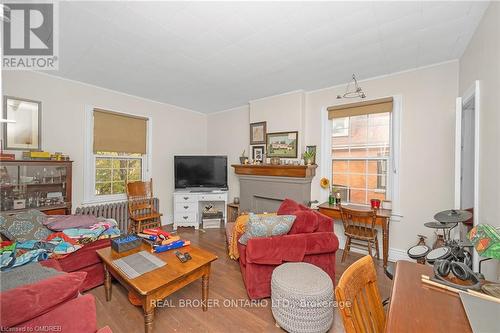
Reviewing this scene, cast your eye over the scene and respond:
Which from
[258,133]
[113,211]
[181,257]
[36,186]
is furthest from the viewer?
[258,133]

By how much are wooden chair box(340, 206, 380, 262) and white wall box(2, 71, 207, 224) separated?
11.4 feet

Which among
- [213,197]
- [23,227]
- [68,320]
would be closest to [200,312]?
[68,320]

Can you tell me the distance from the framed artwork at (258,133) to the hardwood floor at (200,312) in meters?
2.51

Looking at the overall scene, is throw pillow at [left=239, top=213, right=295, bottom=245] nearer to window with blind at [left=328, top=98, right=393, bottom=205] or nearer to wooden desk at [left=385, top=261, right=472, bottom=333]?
wooden desk at [left=385, top=261, right=472, bottom=333]

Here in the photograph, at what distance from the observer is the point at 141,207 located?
13.0 ft

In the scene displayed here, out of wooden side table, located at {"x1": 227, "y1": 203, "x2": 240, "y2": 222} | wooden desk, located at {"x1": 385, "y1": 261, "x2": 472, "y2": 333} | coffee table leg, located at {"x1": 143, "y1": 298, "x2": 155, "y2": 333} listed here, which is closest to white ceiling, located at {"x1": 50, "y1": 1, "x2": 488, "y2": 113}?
wooden desk, located at {"x1": 385, "y1": 261, "x2": 472, "y2": 333}

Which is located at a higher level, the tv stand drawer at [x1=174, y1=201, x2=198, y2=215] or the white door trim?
the white door trim

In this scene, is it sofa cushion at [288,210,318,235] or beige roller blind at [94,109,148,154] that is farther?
beige roller blind at [94,109,148,154]

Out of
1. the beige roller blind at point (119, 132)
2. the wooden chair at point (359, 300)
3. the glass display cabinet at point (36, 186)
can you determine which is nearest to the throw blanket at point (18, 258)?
the glass display cabinet at point (36, 186)

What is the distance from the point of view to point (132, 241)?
221cm

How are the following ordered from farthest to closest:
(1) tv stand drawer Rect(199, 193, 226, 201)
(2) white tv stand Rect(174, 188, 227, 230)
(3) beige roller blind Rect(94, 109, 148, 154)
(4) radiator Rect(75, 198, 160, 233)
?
(1) tv stand drawer Rect(199, 193, 226, 201)
(2) white tv stand Rect(174, 188, 227, 230)
(3) beige roller blind Rect(94, 109, 148, 154)
(4) radiator Rect(75, 198, 160, 233)

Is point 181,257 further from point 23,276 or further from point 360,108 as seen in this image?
point 360,108

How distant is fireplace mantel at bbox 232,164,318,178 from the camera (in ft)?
11.6

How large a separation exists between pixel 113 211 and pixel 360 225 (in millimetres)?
3853
